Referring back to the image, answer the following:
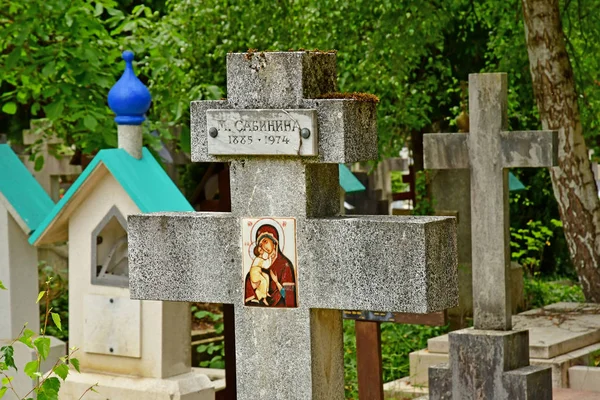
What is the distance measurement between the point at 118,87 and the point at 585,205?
5.15 metres

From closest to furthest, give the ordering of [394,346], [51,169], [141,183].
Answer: [141,183]
[394,346]
[51,169]

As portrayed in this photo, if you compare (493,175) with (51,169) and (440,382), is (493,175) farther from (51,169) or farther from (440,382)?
(51,169)

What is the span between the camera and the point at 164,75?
435 inches

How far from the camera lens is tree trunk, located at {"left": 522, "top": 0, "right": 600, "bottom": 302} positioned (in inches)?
424

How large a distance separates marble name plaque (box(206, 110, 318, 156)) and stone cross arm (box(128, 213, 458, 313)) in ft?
0.93

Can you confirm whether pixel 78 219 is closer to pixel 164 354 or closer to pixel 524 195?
pixel 164 354

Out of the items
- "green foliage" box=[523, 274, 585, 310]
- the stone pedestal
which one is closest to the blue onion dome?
the stone pedestal

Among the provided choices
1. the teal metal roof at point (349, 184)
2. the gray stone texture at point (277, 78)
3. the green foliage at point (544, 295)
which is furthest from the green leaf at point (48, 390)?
the green foliage at point (544, 295)

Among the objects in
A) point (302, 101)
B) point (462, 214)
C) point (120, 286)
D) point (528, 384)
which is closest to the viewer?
point (302, 101)

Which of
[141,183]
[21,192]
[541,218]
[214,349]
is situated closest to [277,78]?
[141,183]

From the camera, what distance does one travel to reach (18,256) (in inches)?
304

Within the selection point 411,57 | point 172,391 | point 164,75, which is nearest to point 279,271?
point 172,391

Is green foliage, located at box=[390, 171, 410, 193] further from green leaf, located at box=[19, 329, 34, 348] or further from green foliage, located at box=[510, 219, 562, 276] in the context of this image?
green leaf, located at box=[19, 329, 34, 348]

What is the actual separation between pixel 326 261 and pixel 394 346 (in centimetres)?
640
